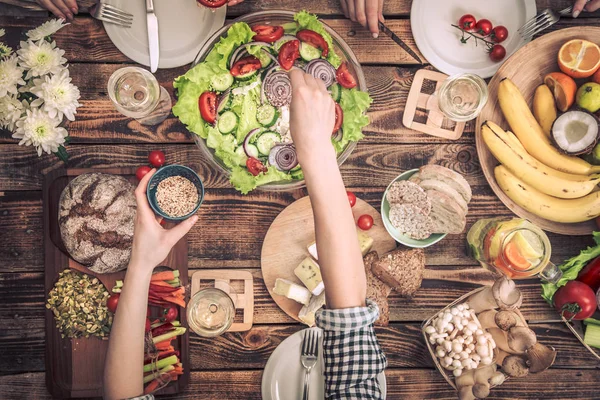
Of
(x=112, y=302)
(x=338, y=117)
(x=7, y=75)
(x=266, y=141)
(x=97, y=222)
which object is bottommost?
(x=112, y=302)

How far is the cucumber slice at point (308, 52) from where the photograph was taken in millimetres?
2100

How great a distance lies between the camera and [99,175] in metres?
2.13

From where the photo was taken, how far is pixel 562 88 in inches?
84.3

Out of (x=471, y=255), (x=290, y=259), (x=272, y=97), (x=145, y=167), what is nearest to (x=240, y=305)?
(x=290, y=259)

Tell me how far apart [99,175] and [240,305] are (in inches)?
33.5

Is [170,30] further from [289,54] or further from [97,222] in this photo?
[97,222]

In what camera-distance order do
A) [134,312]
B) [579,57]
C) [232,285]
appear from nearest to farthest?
[134,312], [579,57], [232,285]

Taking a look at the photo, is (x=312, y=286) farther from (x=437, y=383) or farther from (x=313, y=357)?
(x=437, y=383)

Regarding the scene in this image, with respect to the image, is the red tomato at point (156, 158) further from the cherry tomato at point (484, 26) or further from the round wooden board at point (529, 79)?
the cherry tomato at point (484, 26)

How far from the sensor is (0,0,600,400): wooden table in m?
2.25

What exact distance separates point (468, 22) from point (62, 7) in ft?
5.92

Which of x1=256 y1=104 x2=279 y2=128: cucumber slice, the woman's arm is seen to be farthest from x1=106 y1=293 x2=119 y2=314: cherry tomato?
x1=256 y1=104 x2=279 y2=128: cucumber slice

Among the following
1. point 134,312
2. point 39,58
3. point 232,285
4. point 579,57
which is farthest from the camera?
point 232,285

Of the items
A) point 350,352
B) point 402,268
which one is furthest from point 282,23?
point 350,352
